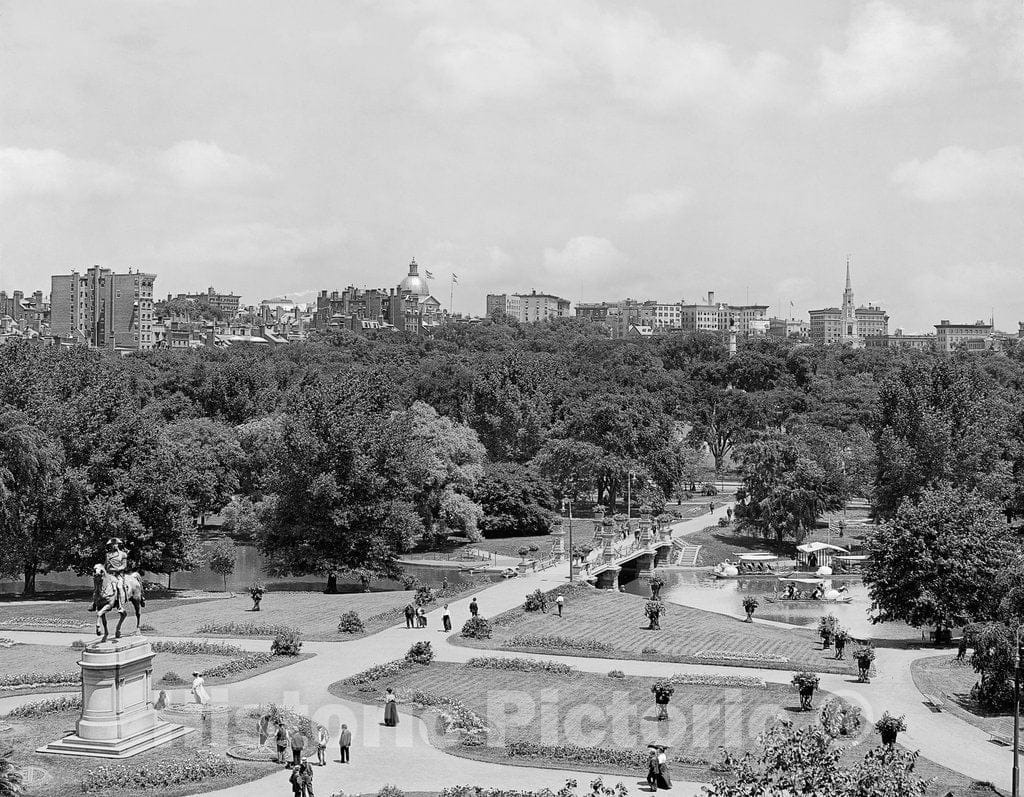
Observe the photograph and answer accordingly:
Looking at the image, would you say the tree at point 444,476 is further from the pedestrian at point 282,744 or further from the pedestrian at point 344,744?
the pedestrian at point 282,744

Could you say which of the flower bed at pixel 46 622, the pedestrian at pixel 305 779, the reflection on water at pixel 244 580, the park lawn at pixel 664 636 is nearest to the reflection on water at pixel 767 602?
the park lawn at pixel 664 636

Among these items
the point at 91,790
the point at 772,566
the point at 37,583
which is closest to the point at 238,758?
the point at 91,790

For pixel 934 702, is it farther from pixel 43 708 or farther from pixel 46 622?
pixel 46 622

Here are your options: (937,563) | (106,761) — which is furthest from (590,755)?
(937,563)

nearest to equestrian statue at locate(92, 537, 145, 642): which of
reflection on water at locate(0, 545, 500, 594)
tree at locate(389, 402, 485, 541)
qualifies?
reflection on water at locate(0, 545, 500, 594)

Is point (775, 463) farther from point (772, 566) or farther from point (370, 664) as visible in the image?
point (370, 664)
